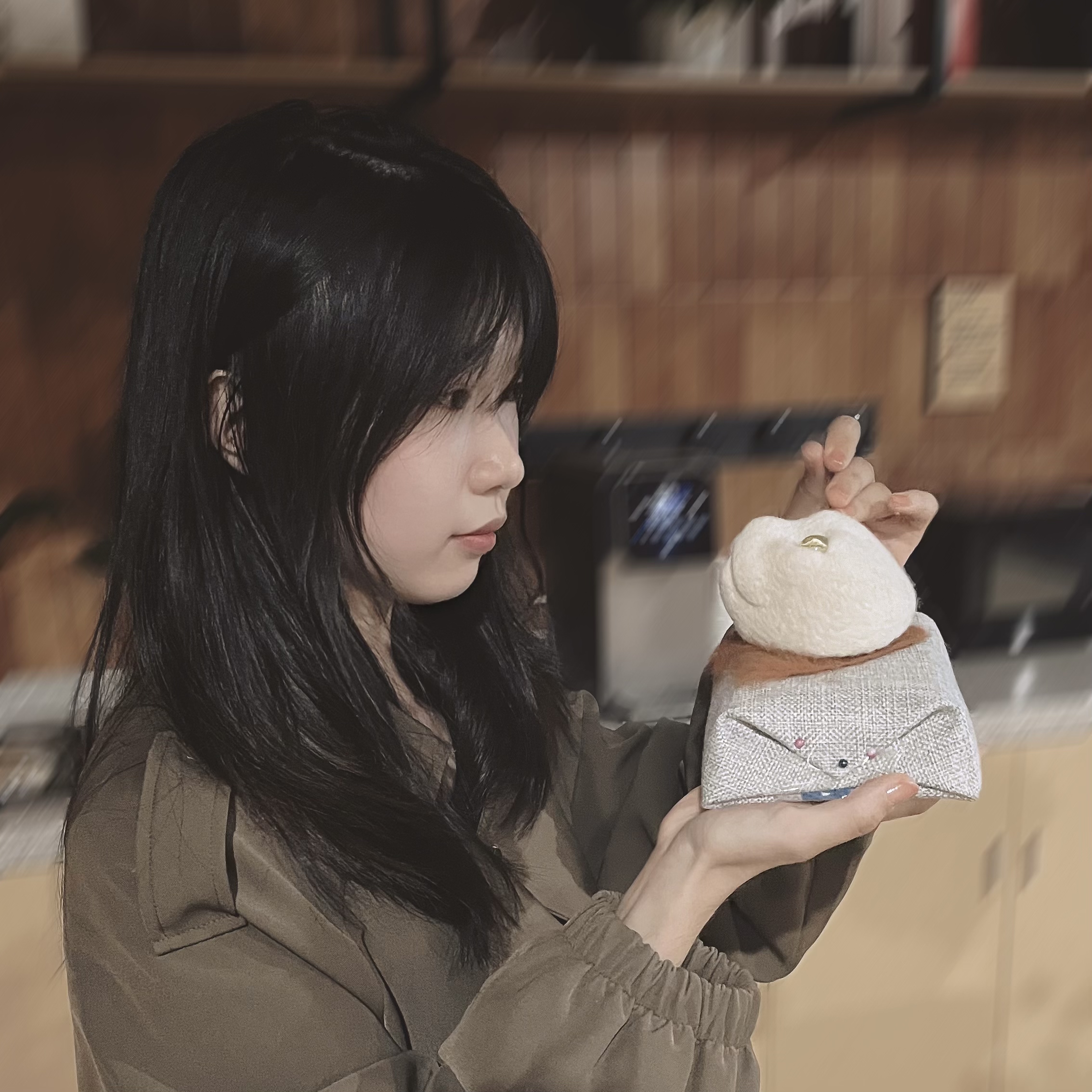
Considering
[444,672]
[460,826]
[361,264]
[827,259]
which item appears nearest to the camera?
[361,264]

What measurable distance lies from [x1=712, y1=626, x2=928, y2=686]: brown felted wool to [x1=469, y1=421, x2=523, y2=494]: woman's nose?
0.21m

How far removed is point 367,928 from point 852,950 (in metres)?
1.10

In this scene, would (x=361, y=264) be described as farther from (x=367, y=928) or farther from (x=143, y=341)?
(x=367, y=928)

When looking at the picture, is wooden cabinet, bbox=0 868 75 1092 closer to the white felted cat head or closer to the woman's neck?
the woman's neck

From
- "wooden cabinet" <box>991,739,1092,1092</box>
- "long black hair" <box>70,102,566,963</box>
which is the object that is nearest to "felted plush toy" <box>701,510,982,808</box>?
"long black hair" <box>70,102,566,963</box>

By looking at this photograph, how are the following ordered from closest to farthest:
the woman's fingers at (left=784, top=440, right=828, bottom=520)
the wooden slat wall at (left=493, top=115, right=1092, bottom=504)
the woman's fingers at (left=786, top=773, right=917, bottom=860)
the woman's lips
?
the woman's fingers at (left=786, top=773, right=917, bottom=860) → the woman's lips → the woman's fingers at (left=784, top=440, right=828, bottom=520) → the wooden slat wall at (left=493, top=115, right=1092, bottom=504)

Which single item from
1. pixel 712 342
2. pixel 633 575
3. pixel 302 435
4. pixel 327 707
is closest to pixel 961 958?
pixel 633 575

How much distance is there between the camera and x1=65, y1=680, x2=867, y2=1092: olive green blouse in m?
0.65

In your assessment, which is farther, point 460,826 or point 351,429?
point 460,826

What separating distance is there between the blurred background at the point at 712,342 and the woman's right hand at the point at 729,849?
0.72 m

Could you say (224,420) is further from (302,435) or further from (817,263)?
(817,263)

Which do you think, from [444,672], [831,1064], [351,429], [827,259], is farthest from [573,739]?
[827,259]

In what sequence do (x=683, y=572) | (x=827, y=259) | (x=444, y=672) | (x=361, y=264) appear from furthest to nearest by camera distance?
(x=827, y=259), (x=683, y=572), (x=444, y=672), (x=361, y=264)

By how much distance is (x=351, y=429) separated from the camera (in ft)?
Result: 2.25
